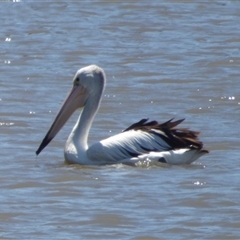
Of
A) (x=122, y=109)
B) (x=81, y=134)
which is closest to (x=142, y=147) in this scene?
(x=81, y=134)

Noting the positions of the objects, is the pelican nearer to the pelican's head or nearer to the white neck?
the white neck

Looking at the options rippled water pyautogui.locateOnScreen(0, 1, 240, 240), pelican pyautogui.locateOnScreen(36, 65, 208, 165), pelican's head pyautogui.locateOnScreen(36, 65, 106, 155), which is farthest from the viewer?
pelican's head pyautogui.locateOnScreen(36, 65, 106, 155)

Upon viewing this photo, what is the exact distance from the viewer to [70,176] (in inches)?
347

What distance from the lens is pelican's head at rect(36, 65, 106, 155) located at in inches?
384

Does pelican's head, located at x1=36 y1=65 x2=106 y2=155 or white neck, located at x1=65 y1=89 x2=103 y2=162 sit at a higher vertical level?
pelican's head, located at x1=36 y1=65 x2=106 y2=155

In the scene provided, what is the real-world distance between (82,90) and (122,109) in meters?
1.67

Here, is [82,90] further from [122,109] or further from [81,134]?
[122,109]

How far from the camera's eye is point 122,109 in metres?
11.4

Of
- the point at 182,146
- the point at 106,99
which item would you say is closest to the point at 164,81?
the point at 106,99

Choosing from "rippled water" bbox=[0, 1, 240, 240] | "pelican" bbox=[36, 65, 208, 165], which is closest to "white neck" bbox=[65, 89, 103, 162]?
"pelican" bbox=[36, 65, 208, 165]

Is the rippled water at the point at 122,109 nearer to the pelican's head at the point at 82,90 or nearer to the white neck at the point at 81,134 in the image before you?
the white neck at the point at 81,134

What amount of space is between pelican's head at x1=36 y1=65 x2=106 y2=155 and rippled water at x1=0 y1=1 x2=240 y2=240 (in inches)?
13.8

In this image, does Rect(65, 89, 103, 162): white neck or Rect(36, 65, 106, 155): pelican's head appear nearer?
Rect(65, 89, 103, 162): white neck

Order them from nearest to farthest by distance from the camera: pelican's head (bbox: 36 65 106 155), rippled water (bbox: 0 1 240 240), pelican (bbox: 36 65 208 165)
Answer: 1. rippled water (bbox: 0 1 240 240)
2. pelican (bbox: 36 65 208 165)
3. pelican's head (bbox: 36 65 106 155)
